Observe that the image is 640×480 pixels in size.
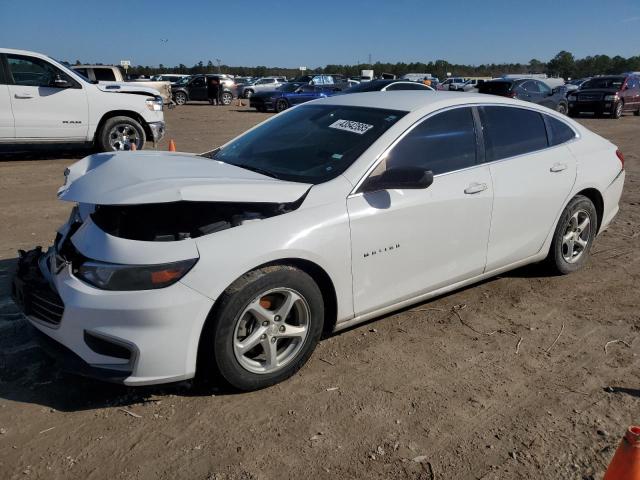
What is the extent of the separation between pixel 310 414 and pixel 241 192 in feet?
4.09

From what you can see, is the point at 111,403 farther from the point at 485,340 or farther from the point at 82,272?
the point at 485,340

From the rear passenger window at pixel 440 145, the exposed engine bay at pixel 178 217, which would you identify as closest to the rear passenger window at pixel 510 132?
the rear passenger window at pixel 440 145

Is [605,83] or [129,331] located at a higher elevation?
[605,83]

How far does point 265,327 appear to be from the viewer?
120 inches

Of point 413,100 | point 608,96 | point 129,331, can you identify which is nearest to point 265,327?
point 129,331

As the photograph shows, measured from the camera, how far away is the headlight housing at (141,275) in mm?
2705

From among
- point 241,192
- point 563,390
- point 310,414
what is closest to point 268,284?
point 241,192

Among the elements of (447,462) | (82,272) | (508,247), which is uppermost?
(82,272)

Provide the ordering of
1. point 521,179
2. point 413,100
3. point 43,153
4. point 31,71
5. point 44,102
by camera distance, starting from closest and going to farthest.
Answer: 1. point 413,100
2. point 521,179
3. point 31,71
4. point 44,102
5. point 43,153

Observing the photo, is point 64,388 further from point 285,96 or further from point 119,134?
point 285,96

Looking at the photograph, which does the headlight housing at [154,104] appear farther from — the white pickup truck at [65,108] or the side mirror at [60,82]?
the side mirror at [60,82]

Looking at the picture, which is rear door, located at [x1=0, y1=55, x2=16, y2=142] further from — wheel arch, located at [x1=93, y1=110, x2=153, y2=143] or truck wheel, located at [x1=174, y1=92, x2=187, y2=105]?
truck wheel, located at [x1=174, y1=92, x2=187, y2=105]

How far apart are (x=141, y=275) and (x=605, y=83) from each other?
82.4 ft

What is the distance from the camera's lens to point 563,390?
3.19 metres
